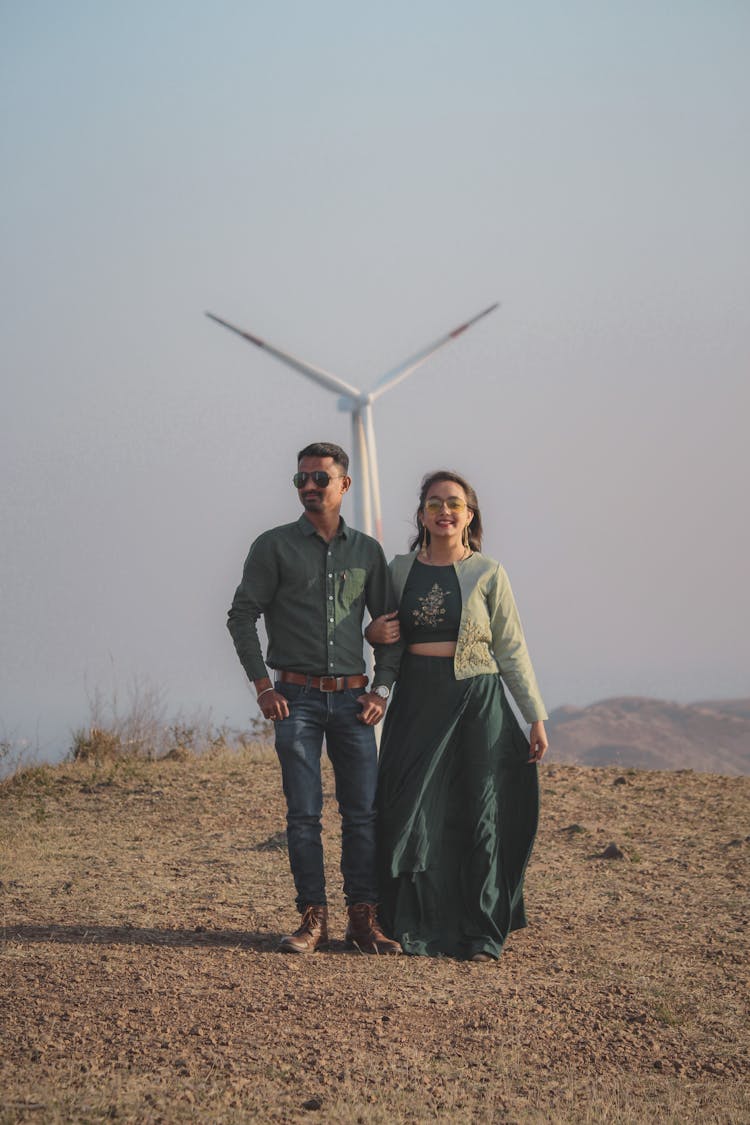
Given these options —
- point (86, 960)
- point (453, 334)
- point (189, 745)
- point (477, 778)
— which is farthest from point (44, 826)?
point (453, 334)

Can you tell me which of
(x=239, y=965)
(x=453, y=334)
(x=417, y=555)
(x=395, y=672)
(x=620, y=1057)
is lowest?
(x=620, y=1057)

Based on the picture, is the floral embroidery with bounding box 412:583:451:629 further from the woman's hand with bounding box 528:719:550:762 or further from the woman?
the woman's hand with bounding box 528:719:550:762

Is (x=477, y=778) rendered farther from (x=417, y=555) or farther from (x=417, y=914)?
(x=417, y=555)

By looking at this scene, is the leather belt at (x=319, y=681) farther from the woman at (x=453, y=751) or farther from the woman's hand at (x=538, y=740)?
the woman's hand at (x=538, y=740)

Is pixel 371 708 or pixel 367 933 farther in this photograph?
pixel 367 933

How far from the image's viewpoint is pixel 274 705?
20.1ft

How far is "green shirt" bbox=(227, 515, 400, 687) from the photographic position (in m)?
6.27

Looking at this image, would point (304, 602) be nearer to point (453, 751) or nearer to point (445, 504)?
point (445, 504)

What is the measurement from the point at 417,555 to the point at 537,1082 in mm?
2833

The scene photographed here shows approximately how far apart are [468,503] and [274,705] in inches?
58.8

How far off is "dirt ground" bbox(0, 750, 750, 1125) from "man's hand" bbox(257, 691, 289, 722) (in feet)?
3.92

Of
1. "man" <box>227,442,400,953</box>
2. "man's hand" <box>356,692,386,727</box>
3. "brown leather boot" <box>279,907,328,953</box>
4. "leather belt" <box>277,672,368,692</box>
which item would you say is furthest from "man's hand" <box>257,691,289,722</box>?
"brown leather boot" <box>279,907,328,953</box>

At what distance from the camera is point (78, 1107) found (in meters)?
4.25

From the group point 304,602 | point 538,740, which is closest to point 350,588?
point 304,602
